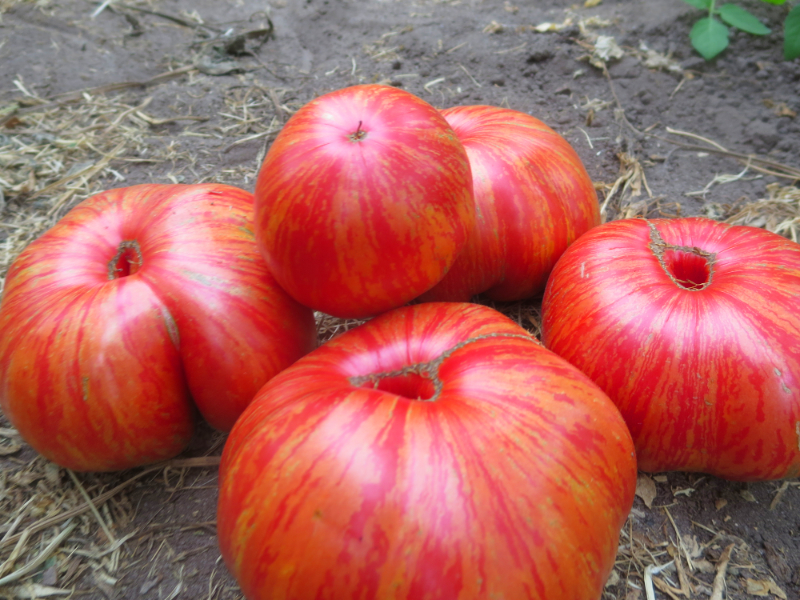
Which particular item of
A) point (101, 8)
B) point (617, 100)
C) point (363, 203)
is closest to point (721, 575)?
point (363, 203)

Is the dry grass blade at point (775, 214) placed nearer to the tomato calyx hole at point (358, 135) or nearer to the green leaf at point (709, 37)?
the green leaf at point (709, 37)

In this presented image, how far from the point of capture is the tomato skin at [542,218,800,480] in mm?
1344

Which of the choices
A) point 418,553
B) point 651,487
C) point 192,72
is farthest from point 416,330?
point 192,72

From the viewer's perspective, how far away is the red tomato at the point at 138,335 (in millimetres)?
1410

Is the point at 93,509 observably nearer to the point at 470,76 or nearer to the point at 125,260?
the point at 125,260

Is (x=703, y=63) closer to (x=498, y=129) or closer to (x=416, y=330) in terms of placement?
(x=498, y=129)

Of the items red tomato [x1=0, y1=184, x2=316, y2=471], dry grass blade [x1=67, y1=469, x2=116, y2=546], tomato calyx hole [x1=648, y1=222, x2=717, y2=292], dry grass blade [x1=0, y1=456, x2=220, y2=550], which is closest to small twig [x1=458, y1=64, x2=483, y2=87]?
tomato calyx hole [x1=648, y1=222, x2=717, y2=292]

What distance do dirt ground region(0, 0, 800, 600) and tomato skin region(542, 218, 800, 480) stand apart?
0.84 feet

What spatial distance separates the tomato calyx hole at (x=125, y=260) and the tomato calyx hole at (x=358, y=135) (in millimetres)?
729

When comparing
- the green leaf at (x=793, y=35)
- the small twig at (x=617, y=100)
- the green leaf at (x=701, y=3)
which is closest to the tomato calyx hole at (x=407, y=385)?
the small twig at (x=617, y=100)

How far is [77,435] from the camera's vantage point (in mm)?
1440

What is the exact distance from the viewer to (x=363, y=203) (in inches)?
49.8

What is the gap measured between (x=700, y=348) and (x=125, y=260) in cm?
161

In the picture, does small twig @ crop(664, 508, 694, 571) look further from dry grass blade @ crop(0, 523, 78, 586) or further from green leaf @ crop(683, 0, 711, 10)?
green leaf @ crop(683, 0, 711, 10)
